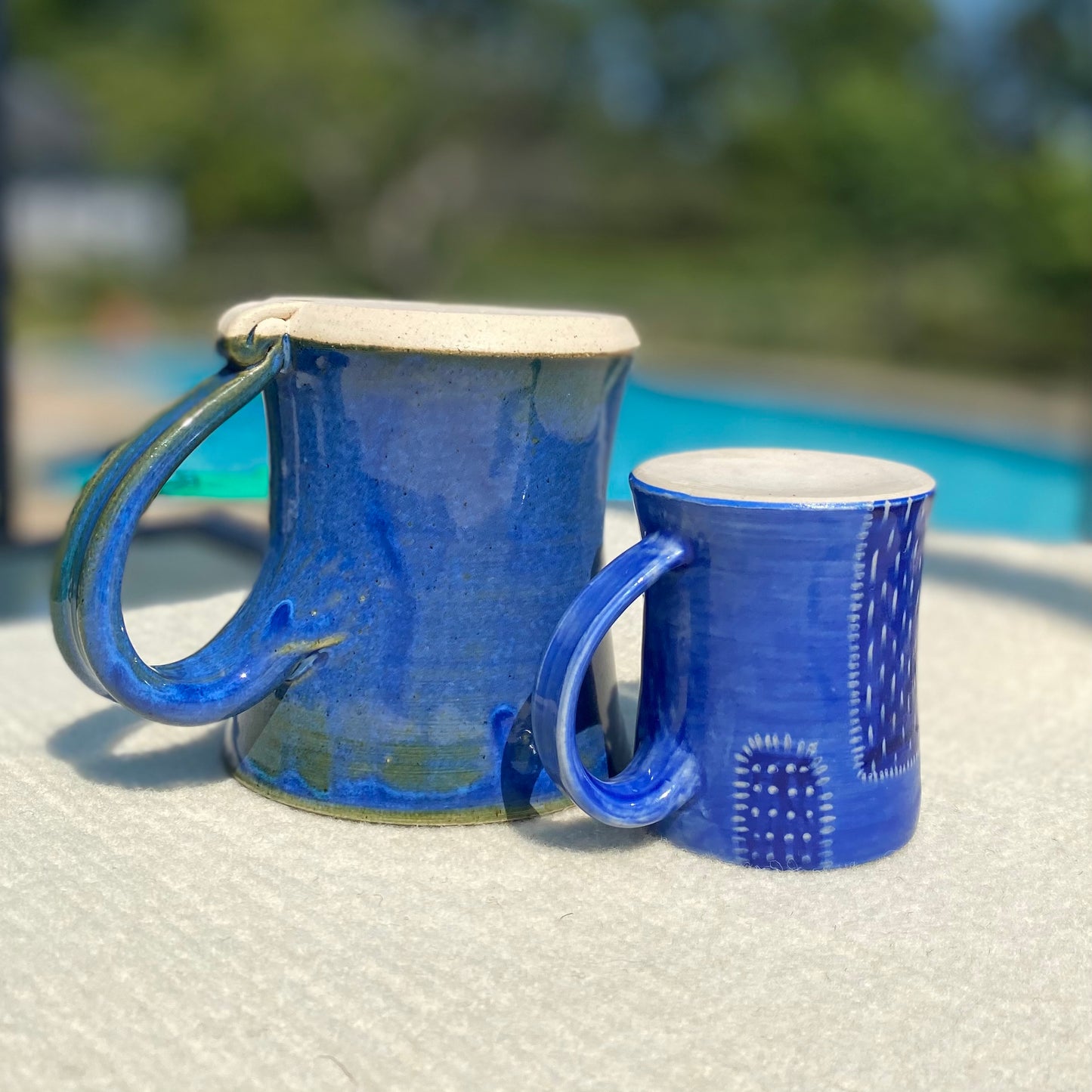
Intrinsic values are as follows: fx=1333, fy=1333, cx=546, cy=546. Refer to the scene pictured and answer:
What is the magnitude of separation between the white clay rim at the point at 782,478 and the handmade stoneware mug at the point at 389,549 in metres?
0.11

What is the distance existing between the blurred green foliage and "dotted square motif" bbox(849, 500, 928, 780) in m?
11.9

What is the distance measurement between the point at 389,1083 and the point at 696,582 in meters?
0.49

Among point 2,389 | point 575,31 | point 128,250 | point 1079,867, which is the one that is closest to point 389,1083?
point 1079,867

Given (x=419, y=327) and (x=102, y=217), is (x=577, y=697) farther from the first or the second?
(x=102, y=217)

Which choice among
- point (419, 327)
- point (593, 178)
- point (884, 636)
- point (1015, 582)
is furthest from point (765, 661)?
point (593, 178)

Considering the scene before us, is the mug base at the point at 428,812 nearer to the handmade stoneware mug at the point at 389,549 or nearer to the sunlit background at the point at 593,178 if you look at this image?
the handmade stoneware mug at the point at 389,549

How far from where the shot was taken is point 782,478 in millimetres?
1203

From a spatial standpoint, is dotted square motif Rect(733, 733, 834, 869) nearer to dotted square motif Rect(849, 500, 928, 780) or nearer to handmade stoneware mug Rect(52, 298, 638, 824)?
dotted square motif Rect(849, 500, 928, 780)

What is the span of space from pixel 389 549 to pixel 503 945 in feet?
1.22

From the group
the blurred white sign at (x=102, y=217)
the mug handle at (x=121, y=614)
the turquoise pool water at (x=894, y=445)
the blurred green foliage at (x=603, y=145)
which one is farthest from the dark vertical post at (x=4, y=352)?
the blurred white sign at (x=102, y=217)

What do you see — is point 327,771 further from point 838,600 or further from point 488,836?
point 838,600

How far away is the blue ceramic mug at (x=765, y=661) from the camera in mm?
1126

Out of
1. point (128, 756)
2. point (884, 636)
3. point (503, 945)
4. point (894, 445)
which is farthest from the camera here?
point (894, 445)

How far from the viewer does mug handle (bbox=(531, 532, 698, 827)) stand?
3.66 ft
